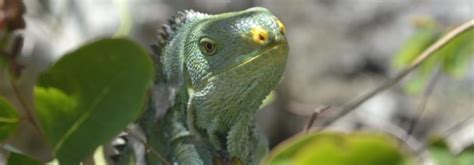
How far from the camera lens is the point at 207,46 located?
113 cm

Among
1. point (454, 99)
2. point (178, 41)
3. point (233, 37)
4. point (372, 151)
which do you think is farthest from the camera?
point (454, 99)

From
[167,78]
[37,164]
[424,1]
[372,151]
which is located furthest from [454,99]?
[372,151]

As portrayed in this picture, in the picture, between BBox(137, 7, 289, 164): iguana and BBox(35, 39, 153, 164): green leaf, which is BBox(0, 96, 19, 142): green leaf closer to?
BBox(35, 39, 153, 164): green leaf

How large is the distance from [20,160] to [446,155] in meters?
0.38

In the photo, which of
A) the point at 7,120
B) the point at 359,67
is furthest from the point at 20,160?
the point at 359,67

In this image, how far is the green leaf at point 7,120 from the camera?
31.4 inches

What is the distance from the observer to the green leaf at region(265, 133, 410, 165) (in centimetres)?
45

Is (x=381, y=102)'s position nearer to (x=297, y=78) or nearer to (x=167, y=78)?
(x=297, y=78)

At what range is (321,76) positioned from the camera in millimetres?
4176

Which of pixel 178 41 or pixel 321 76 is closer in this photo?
pixel 178 41

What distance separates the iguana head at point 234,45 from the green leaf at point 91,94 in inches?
12.5

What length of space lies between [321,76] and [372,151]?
12.3 feet

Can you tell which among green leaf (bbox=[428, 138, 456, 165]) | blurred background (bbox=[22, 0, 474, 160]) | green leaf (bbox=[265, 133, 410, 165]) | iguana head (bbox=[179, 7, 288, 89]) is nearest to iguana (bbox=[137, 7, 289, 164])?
iguana head (bbox=[179, 7, 288, 89])

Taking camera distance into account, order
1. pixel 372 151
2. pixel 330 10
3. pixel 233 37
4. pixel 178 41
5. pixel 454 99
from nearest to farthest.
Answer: pixel 372 151 → pixel 233 37 → pixel 178 41 → pixel 454 99 → pixel 330 10
